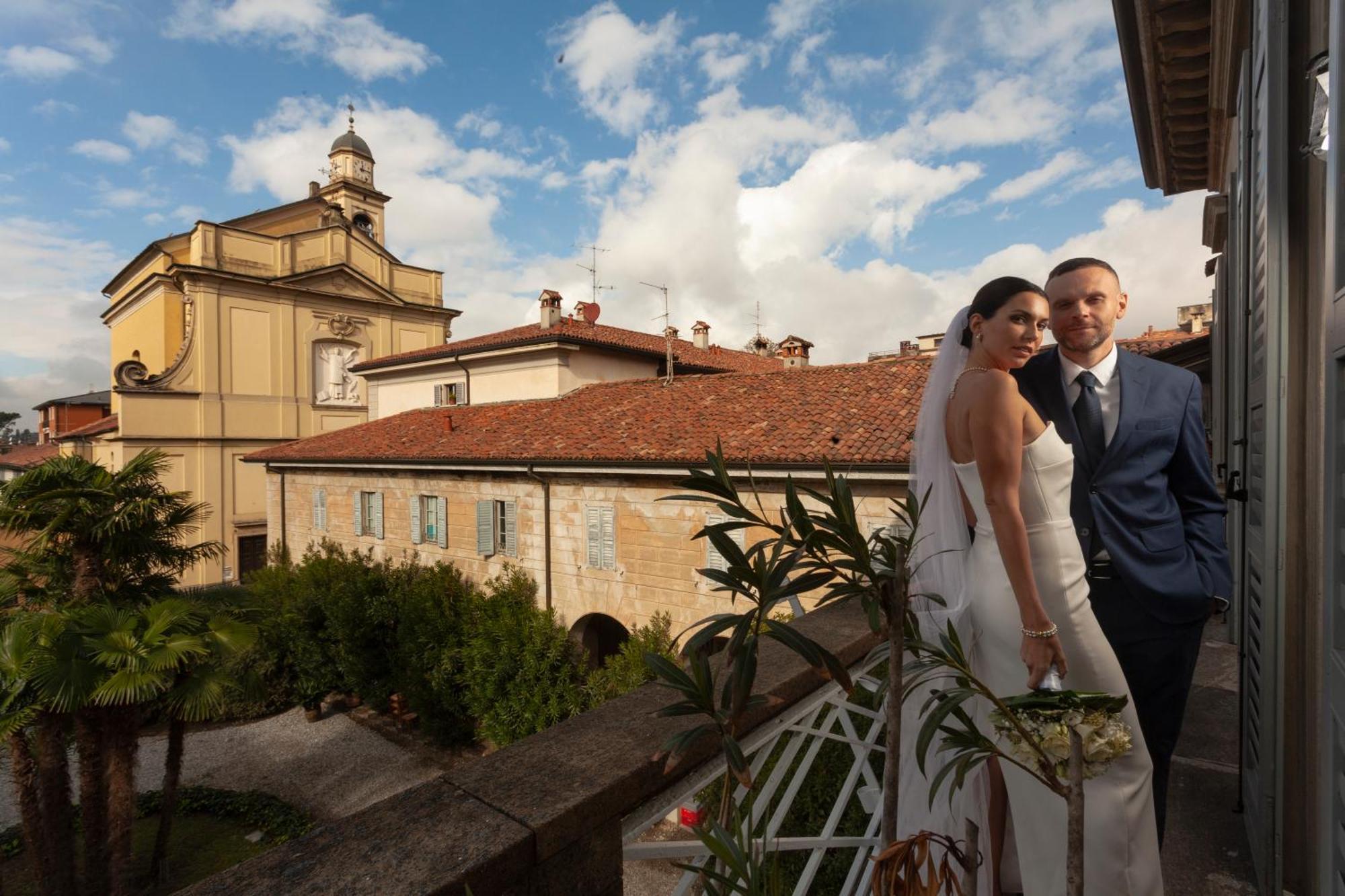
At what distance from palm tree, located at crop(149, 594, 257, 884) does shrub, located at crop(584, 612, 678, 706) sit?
16.7ft

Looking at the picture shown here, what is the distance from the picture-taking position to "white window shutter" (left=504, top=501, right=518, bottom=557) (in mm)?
13405

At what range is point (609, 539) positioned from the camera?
39.2 feet

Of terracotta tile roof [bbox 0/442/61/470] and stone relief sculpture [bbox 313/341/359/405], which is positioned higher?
stone relief sculpture [bbox 313/341/359/405]

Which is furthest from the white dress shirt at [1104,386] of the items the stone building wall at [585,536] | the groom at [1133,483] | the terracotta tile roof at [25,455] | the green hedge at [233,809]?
the terracotta tile roof at [25,455]

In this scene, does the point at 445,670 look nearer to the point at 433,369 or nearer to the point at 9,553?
the point at 9,553

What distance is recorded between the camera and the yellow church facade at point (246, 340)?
2473cm

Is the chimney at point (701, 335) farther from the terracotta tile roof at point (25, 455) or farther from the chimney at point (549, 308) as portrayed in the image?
the terracotta tile roof at point (25, 455)

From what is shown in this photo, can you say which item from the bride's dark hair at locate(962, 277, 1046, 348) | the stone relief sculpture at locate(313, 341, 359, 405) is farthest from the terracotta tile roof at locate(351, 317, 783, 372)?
the bride's dark hair at locate(962, 277, 1046, 348)

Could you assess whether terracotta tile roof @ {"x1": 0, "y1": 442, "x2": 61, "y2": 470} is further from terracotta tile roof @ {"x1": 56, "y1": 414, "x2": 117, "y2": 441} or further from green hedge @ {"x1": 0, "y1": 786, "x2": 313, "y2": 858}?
green hedge @ {"x1": 0, "y1": 786, "x2": 313, "y2": 858}

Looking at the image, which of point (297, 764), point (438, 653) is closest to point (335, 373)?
point (297, 764)

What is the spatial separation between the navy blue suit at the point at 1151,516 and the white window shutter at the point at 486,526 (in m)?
12.7

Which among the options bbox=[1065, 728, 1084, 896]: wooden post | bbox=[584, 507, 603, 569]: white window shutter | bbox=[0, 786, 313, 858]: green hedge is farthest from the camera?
bbox=[584, 507, 603, 569]: white window shutter

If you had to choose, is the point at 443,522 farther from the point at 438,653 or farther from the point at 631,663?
the point at 631,663

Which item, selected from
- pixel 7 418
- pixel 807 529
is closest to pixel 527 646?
pixel 807 529
